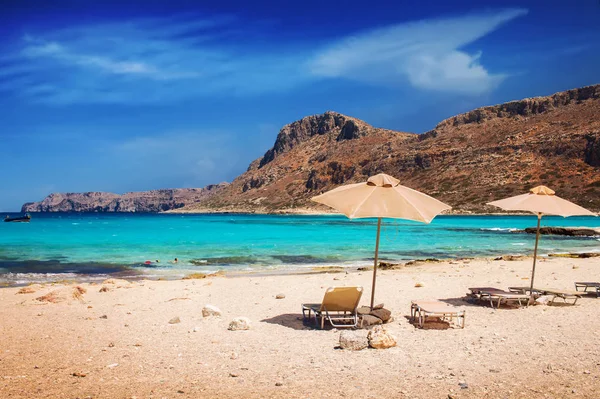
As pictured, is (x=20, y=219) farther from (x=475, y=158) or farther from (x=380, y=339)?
(x=380, y=339)

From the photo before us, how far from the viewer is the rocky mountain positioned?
90750 mm

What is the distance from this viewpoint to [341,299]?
8.35m

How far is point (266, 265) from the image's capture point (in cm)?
2128

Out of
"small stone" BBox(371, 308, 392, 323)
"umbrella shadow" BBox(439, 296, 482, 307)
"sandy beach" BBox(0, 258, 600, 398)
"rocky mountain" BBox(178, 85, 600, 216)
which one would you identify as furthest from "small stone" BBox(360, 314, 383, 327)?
"rocky mountain" BBox(178, 85, 600, 216)

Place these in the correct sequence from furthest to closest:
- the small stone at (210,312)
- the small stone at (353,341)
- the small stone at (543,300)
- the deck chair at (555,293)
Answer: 1. the small stone at (543,300)
2. the deck chair at (555,293)
3. the small stone at (210,312)
4. the small stone at (353,341)

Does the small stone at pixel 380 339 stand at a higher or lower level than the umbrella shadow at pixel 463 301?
higher

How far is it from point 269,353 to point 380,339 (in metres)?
1.63

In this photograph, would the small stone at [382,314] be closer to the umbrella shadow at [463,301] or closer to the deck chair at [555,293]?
the umbrella shadow at [463,301]

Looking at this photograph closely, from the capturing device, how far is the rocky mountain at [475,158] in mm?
90750

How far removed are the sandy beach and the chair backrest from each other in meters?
0.58

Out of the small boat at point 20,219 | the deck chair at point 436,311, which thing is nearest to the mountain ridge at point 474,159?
the small boat at point 20,219

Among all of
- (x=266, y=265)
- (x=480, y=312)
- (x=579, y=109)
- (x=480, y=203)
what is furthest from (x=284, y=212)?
(x=480, y=312)

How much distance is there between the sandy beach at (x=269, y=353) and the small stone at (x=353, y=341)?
5.1 inches

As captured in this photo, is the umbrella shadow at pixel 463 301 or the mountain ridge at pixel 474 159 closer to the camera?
the umbrella shadow at pixel 463 301
